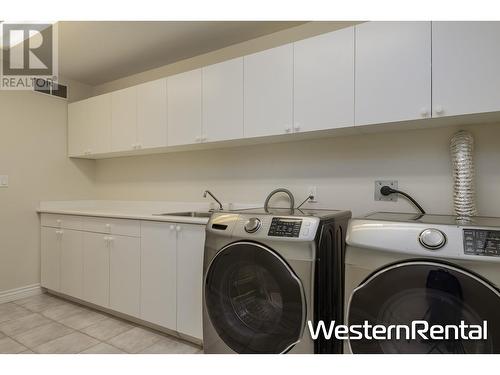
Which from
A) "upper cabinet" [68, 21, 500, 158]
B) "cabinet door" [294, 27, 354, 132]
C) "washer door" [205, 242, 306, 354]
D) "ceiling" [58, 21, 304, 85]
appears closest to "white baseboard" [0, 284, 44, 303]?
"upper cabinet" [68, 21, 500, 158]

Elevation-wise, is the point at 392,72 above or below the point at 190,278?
above

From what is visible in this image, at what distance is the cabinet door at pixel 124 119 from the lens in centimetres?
275

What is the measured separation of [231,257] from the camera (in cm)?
162

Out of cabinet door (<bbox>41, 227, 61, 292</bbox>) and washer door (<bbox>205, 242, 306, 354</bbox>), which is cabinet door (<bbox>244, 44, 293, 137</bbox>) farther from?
cabinet door (<bbox>41, 227, 61, 292</bbox>)

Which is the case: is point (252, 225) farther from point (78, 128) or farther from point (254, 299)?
point (78, 128)

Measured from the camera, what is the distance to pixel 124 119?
2.80 metres

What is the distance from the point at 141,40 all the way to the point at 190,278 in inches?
76.9

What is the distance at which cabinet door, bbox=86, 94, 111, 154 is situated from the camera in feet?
9.64

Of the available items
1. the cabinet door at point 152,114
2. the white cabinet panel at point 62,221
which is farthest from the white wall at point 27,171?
the cabinet door at point 152,114

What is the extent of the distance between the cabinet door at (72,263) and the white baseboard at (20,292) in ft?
1.52

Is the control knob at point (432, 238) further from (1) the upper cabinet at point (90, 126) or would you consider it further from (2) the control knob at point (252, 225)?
(1) the upper cabinet at point (90, 126)

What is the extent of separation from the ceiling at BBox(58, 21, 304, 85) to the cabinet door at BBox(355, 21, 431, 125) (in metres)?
0.83

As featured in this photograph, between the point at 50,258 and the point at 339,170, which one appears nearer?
the point at 339,170

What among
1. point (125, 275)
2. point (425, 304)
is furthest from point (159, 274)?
point (425, 304)
